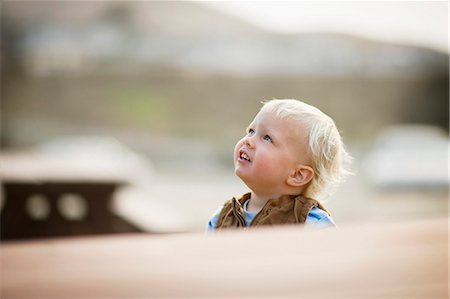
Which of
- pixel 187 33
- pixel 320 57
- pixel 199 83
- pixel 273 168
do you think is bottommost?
pixel 273 168

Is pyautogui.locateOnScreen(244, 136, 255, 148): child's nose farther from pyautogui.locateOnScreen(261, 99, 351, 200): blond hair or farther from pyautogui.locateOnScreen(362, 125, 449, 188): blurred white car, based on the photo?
pyautogui.locateOnScreen(362, 125, 449, 188): blurred white car

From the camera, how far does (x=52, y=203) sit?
123 inches

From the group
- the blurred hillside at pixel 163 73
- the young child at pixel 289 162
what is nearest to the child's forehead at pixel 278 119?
the young child at pixel 289 162

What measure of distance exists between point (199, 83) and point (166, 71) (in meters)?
0.71

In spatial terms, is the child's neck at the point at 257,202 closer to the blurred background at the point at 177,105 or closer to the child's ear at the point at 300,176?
the child's ear at the point at 300,176

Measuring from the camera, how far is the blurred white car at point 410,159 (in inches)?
175

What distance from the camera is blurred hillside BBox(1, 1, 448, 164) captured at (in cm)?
476

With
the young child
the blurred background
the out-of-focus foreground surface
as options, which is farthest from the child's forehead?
the blurred background

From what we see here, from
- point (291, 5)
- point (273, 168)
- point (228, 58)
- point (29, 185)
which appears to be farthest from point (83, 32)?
point (273, 168)

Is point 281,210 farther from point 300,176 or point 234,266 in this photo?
point 234,266

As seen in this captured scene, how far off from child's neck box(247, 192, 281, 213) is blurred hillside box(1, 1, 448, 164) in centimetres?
352

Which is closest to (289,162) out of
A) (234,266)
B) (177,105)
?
(234,266)

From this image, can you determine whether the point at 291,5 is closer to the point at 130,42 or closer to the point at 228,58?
the point at 228,58

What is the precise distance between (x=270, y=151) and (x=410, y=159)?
444 centimetres
